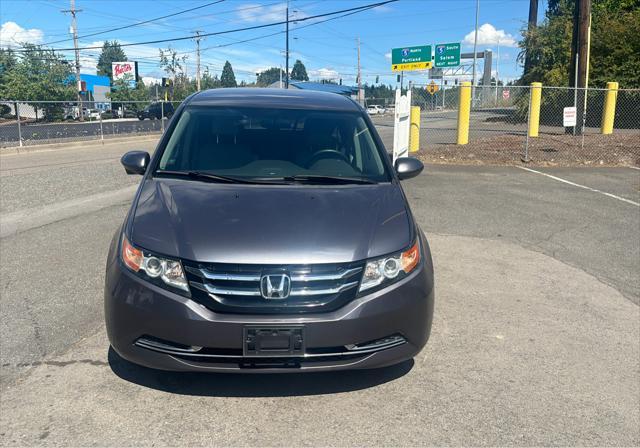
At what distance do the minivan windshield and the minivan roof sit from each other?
67 mm

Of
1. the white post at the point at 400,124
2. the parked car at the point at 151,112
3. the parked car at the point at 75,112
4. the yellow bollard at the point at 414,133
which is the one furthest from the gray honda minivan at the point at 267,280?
the parked car at the point at 151,112

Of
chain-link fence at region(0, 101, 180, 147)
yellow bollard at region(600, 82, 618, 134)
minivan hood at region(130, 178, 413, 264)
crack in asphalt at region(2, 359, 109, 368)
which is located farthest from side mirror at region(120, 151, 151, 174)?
yellow bollard at region(600, 82, 618, 134)

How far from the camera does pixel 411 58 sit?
184 feet

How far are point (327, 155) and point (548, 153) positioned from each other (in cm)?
1340

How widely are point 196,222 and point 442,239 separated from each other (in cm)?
446

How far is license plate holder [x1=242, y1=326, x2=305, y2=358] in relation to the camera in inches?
108

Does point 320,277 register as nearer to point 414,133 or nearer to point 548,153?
point 548,153

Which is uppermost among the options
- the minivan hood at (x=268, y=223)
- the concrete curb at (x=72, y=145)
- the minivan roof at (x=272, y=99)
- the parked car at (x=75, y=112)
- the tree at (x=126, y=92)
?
the tree at (x=126, y=92)

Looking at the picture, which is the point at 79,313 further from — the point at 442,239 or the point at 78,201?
the point at 78,201

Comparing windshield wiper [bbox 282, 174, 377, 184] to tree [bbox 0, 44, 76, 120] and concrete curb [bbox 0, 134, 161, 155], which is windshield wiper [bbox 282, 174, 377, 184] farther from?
tree [bbox 0, 44, 76, 120]

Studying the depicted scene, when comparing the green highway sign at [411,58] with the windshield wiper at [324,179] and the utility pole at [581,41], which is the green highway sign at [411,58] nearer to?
the utility pole at [581,41]

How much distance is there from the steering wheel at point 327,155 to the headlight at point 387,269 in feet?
4.20

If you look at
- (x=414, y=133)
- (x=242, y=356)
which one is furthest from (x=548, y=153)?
(x=242, y=356)

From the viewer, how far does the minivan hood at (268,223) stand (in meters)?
2.84
